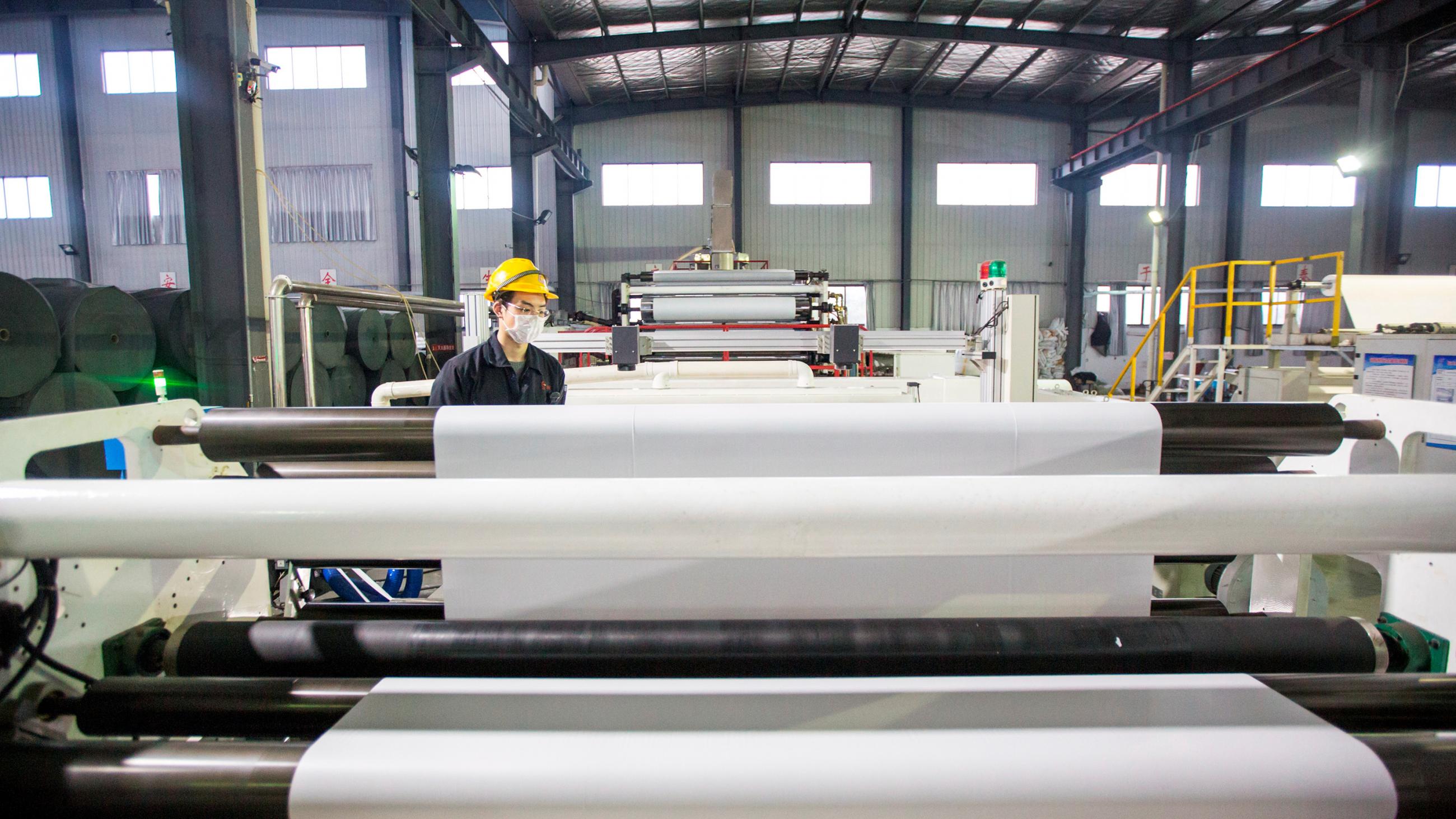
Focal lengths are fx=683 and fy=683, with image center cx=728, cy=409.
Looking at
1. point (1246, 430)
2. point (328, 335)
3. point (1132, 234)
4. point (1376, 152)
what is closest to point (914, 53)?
point (1132, 234)

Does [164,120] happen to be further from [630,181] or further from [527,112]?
[630,181]

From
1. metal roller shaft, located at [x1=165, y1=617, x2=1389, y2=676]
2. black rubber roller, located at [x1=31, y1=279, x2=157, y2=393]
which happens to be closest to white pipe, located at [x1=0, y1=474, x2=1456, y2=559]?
metal roller shaft, located at [x1=165, y1=617, x2=1389, y2=676]

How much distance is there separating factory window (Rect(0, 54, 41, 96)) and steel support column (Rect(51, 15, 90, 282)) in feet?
1.03

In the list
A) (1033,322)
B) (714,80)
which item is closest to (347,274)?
(714,80)

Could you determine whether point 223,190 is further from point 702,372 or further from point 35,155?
point 35,155

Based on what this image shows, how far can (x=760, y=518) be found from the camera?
699 millimetres

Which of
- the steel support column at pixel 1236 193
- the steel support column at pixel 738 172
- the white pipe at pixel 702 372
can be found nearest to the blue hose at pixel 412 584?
the white pipe at pixel 702 372

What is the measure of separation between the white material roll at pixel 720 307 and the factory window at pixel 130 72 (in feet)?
35.8

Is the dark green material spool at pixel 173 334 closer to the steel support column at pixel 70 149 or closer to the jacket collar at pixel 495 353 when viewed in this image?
the jacket collar at pixel 495 353

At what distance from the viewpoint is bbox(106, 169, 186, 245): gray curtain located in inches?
416

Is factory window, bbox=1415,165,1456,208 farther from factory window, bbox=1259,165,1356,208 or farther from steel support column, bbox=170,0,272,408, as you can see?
steel support column, bbox=170,0,272,408

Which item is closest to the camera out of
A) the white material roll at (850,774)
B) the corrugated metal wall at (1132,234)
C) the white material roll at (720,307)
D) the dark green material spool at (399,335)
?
the white material roll at (850,774)

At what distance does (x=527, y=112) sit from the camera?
8945mm

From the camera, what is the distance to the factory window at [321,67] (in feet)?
34.0
